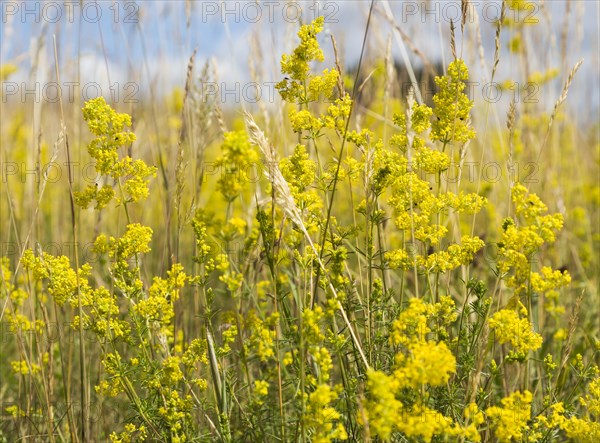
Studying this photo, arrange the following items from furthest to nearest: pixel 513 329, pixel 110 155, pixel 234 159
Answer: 1. pixel 110 155
2. pixel 513 329
3. pixel 234 159

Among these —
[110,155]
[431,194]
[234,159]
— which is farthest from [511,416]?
[110,155]

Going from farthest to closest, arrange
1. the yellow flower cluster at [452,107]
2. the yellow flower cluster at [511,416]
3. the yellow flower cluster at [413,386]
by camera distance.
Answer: the yellow flower cluster at [452,107], the yellow flower cluster at [511,416], the yellow flower cluster at [413,386]

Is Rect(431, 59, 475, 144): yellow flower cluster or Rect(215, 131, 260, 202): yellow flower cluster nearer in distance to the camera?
Rect(215, 131, 260, 202): yellow flower cluster

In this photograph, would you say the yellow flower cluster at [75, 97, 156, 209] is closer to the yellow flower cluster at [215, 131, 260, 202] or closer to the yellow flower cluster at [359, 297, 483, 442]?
the yellow flower cluster at [215, 131, 260, 202]

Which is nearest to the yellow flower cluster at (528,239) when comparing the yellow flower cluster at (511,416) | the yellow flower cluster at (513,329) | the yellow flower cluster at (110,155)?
the yellow flower cluster at (513,329)

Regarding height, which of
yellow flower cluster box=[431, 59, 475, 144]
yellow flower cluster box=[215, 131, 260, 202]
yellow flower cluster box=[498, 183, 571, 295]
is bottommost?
yellow flower cluster box=[498, 183, 571, 295]

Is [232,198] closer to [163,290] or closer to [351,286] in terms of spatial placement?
[163,290]

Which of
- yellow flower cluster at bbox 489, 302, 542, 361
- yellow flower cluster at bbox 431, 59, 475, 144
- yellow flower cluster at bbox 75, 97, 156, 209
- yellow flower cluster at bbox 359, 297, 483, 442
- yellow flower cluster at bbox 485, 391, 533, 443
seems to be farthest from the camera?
yellow flower cluster at bbox 431, 59, 475, 144

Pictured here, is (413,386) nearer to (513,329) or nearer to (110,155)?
(513,329)

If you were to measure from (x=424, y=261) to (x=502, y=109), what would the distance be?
280 centimetres

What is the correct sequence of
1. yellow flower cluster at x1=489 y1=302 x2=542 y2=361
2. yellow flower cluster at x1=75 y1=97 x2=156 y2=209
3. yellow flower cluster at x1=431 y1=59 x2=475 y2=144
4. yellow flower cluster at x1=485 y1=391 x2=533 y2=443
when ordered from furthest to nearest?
yellow flower cluster at x1=431 y1=59 x2=475 y2=144 < yellow flower cluster at x1=75 y1=97 x2=156 y2=209 < yellow flower cluster at x1=489 y1=302 x2=542 y2=361 < yellow flower cluster at x1=485 y1=391 x2=533 y2=443

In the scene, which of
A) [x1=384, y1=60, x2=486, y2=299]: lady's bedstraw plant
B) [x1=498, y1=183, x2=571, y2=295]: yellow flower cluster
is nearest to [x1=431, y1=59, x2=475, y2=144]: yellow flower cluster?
[x1=384, y1=60, x2=486, y2=299]: lady's bedstraw plant

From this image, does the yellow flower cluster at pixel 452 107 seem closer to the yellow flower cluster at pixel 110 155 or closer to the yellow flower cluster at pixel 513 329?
the yellow flower cluster at pixel 513 329

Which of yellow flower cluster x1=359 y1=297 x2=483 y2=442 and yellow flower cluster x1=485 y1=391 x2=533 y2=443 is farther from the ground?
yellow flower cluster x1=359 y1=297 x2=483 y2=442
